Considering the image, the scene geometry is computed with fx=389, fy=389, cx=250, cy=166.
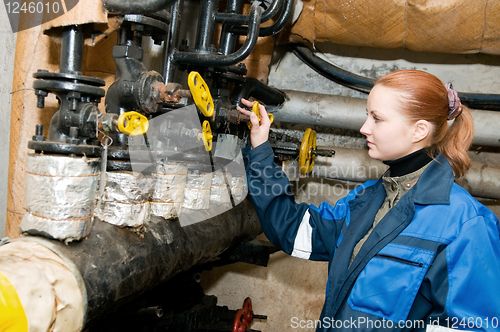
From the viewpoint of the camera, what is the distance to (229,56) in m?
1.27

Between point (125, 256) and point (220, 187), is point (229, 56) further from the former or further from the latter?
point (125, 256)

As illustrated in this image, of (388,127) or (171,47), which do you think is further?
(171,47)

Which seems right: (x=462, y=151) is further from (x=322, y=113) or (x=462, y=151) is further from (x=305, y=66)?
(x=305, y=66)

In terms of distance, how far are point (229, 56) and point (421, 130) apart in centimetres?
63

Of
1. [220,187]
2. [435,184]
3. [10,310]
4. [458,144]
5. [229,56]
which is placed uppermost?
[229,56]

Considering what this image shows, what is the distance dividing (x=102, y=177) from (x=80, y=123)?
0.13m

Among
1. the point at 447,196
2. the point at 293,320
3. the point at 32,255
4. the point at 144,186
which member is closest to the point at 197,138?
the point at 144,186

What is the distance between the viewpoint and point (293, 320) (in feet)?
7.95

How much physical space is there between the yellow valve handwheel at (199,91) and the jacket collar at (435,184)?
0.59m

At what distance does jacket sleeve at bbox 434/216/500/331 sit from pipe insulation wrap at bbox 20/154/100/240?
0.82 metres

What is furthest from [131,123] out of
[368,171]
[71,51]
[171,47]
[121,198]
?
[368,171]

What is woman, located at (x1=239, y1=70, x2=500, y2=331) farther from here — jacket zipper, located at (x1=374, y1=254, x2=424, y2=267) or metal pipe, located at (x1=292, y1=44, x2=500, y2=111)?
metal pipe, located at (x1=292, y1=44, x2=500, y2=111)

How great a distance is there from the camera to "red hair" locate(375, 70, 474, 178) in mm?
1000

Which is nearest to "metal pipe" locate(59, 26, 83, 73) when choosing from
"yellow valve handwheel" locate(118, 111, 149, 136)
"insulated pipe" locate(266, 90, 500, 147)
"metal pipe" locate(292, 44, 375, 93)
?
"yellow valve handwheel" locate(118, 111, 149, 136)
